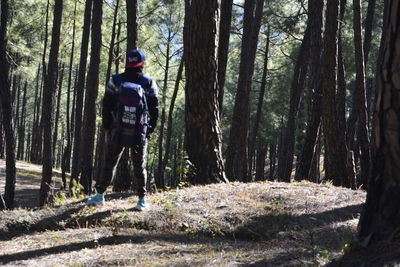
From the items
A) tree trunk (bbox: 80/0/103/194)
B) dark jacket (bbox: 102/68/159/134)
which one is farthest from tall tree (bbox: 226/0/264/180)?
dark jacket (bbox: 102/68/159/134)

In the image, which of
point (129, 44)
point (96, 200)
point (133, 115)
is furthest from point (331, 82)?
point (96, 200)

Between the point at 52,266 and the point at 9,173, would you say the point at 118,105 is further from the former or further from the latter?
the point at 9,173

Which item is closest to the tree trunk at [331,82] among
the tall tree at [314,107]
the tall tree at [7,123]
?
the tall tree at [314,107]

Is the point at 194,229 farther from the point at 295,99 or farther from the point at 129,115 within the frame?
the point at 295,99

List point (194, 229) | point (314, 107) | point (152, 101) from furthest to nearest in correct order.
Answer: point (314, 107)
point (152, 101)
point (194, 229)

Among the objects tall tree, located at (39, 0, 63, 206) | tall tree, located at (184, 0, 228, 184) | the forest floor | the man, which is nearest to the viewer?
the forest floor

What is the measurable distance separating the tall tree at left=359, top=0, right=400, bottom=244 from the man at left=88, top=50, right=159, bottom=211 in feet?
11.8

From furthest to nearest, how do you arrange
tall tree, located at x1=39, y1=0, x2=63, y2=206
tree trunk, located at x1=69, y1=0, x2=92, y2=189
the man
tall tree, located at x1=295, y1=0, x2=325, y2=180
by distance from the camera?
tree trunk, located at x1=69, y1=0, x2=92, y2=189, tall tree, located at x1=39, y1=0, x2=63, y2=206, tall tree, located at x1=295, y1=0, x2=325, y2=180, the man

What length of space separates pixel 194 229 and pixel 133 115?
1.70m

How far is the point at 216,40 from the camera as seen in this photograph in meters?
7.87

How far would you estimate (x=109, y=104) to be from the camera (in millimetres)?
5914

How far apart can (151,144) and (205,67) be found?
39977mm

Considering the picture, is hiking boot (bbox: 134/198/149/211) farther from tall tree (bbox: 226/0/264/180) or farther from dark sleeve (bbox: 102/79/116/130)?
tall tree (bbox: 226/0/264/180)

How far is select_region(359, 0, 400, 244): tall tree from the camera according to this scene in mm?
2670
